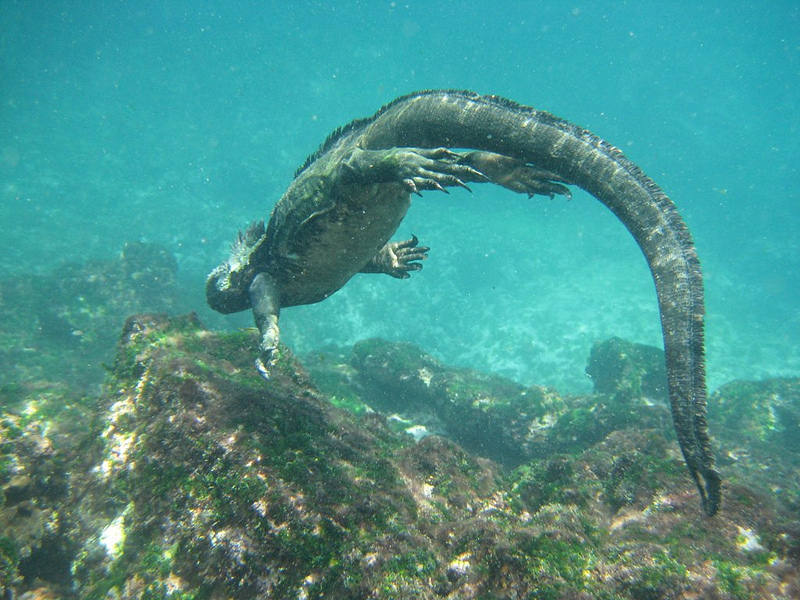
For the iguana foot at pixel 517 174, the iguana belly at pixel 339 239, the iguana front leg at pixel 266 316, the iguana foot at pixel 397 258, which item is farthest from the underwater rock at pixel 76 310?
the iguana foot at pixel 517 174

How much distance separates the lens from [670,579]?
2.04m

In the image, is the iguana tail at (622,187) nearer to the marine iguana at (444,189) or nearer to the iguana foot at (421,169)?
the marine iguana at (444,189)

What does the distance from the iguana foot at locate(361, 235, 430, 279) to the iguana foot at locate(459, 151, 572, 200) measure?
2.93 meters

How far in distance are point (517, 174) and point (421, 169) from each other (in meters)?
0.98

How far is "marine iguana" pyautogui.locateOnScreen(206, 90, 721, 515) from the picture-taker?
2572 mm

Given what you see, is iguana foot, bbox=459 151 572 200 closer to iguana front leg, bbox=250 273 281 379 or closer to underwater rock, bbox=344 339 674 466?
iguana front leg, bbox=250 273 281 379

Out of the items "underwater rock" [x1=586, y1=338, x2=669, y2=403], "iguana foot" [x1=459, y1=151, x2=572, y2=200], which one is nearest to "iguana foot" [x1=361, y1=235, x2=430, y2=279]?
"iguana foot" [x1=459, y1=151, x2=572, y2=200]

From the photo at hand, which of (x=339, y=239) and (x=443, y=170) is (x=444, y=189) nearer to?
(x=443, y=170)

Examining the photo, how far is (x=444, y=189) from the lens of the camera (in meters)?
2.96

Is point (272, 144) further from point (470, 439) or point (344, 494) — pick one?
point (344, 494)

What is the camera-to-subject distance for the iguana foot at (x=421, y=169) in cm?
306

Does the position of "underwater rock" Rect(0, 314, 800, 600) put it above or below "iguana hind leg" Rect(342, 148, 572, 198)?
below

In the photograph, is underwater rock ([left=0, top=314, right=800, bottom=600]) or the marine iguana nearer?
underwater rock ([left=0, top=314, right=800, bottom=600])

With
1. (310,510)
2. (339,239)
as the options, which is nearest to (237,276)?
(339,239)
